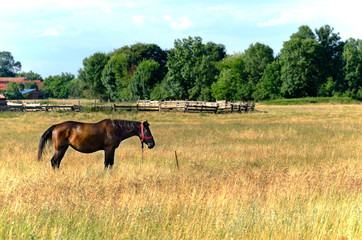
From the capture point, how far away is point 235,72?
9025cm

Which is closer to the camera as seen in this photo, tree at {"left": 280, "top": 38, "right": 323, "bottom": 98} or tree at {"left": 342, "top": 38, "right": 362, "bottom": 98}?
tree at {"left": 280, "top": 38, "right": 323, "bottom": 98}

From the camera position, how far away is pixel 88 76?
104 metres

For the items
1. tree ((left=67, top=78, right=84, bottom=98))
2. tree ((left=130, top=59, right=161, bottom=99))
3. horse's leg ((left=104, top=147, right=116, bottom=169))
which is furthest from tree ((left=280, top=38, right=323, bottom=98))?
horse's leg ((left=104, top=147, right=116, bottom=169))

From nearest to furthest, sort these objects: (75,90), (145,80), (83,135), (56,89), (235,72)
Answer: (83,135) → (145,80) → (235,72) → (75,90) → (56,89)

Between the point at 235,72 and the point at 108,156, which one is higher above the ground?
the point at 235,72

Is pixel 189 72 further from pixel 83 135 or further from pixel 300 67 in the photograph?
pixel 83 135

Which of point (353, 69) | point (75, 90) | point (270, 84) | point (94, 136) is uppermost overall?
point (353, 69)

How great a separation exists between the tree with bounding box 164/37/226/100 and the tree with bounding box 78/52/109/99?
36889 mm

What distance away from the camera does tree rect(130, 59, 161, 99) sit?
7950 cm

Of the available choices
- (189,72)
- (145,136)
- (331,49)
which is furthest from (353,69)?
(145,136)

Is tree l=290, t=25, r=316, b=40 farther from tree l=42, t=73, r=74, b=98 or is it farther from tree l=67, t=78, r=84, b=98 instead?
tree l=42, t=73, r=74, b=98

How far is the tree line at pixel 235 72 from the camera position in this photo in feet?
231

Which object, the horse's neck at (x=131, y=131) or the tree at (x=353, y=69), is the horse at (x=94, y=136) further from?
the tree at (x=353, y=69)

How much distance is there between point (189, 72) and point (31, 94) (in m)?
71.8
